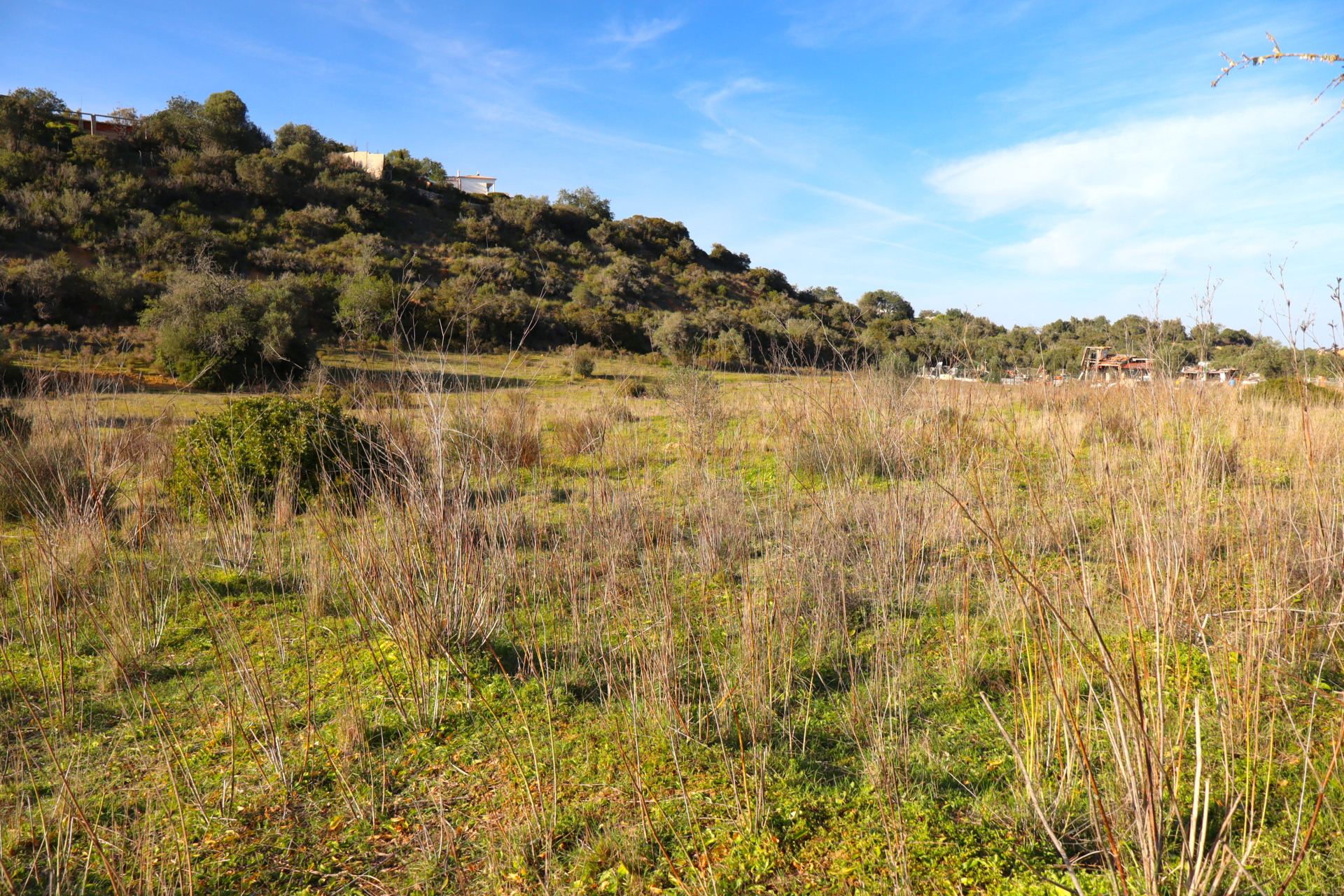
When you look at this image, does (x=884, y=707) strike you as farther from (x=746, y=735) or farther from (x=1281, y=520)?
(x=1281, y=520)

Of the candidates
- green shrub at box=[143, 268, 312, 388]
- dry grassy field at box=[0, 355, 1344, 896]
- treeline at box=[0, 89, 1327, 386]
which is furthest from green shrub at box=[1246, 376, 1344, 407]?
green shrub at box=[143, 268, 312, 388]

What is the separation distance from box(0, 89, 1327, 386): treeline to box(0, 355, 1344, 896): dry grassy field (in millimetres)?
8965

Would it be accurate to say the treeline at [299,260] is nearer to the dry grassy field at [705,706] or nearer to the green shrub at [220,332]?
the green shrub at [220,332]

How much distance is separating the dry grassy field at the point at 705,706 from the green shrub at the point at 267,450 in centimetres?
120

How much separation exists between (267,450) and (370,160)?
40.1 metres

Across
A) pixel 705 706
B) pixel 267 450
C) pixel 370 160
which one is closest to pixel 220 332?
pixel 267 450

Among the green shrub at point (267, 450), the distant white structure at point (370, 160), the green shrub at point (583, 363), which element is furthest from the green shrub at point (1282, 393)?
the distant white structure at point (370, 160)

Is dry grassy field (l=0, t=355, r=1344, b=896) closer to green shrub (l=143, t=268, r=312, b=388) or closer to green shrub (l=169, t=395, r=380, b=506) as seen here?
green shrub (l=169, t=395, r=380, b=506)

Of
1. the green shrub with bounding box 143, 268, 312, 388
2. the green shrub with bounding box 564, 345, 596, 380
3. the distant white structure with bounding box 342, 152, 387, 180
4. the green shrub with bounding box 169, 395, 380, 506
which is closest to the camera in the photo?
the green shrub with bounding box 169, 395, 380, 506

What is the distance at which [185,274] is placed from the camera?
50.1 feet

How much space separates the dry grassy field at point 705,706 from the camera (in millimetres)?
1797

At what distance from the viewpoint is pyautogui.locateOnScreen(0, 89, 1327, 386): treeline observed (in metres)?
14.8

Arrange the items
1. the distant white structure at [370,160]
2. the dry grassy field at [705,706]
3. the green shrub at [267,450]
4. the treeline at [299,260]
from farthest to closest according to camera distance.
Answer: the distant white structure at [370,160] → the treeline at [299,260] → the green shrub at [267,450] → the dry grassy field at [705,706]

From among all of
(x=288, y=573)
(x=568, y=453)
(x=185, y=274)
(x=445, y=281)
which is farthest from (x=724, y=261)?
(x=288, y=573)
